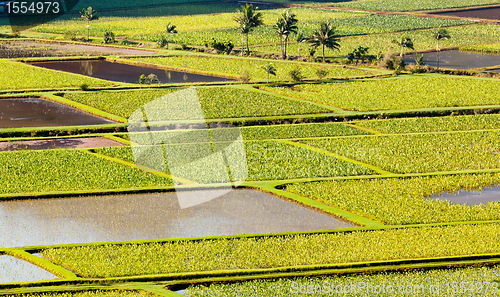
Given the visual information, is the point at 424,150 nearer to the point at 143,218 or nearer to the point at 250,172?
the point at 250,172

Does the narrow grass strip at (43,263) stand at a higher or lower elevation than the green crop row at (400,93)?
lower

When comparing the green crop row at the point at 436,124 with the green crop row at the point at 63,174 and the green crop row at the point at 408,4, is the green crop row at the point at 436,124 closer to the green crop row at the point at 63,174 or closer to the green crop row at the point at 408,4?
the green crop row at the point at 63,174

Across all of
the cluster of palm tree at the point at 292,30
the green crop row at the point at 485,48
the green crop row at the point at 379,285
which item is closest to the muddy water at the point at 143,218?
the green crop row at the point at 379,285

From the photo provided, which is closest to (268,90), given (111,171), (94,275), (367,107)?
(367,107)

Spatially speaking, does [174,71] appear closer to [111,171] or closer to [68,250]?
[111,171]

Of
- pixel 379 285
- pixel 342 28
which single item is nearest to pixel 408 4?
pixel 342 28

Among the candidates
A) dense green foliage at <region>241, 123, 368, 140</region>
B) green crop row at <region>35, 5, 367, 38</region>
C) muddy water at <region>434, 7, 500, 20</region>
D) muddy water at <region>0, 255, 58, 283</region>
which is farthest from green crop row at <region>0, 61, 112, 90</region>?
muddy water at <region>434, 7, 500, 20</region>
